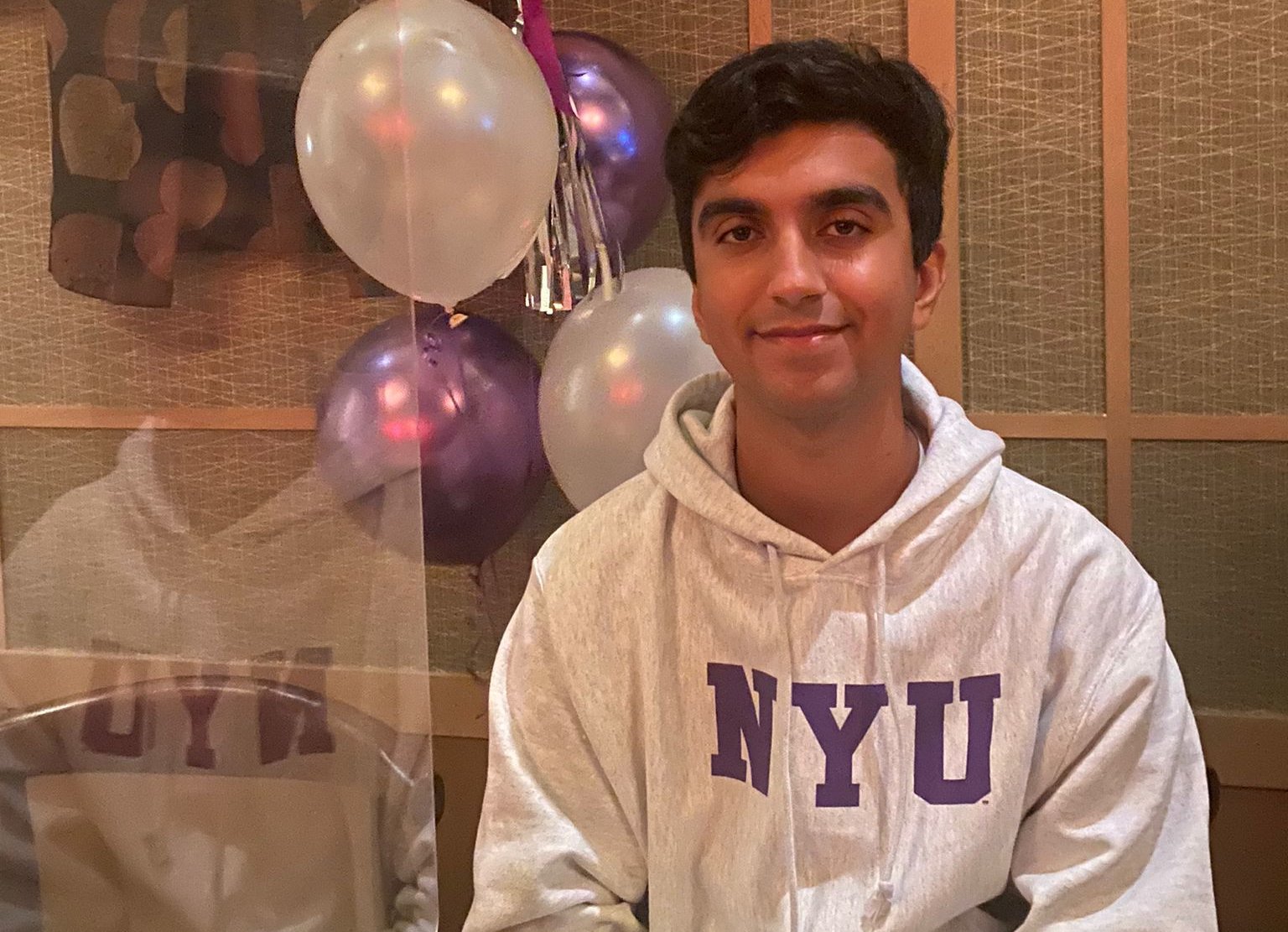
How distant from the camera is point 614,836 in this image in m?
1.11

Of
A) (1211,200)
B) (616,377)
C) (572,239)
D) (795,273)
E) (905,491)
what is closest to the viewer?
(795,273)

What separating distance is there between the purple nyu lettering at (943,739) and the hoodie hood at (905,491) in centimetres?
12

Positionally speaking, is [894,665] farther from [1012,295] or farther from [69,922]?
[1012,295]

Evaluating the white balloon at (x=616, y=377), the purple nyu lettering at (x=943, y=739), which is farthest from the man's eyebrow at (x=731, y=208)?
the purple nyu lettering at (x=943, y=739)

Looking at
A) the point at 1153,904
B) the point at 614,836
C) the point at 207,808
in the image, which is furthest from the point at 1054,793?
the point at 207,808

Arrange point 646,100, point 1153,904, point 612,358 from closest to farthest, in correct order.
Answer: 1. point 1153,904
2. point 612,358
3. point 646,100

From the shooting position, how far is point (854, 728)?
104 centimetres

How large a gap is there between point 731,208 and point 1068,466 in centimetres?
102

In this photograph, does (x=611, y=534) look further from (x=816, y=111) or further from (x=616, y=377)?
(x=816, y=111)

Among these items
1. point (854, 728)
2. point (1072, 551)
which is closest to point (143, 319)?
point (854, 728)

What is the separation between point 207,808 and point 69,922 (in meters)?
0.16

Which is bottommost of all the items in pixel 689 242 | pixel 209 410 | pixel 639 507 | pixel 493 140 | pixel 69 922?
pixel 69 922

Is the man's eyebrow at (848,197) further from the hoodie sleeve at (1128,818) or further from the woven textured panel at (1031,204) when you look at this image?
the woven textured panel at (1031,204)

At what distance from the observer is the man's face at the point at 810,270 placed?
3.28 ft
